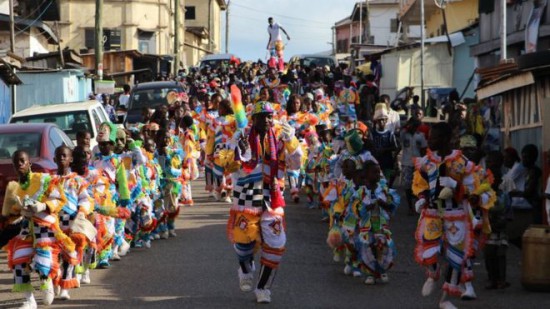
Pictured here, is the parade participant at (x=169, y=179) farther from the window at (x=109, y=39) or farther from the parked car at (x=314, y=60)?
the window at (x=109, y=39)

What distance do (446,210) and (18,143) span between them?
6.60 metres

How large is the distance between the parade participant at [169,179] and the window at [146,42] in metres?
56.6

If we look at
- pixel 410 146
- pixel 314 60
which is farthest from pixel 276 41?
pixel 410 146

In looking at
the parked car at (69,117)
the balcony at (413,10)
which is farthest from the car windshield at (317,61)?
the parked car at (69,117)

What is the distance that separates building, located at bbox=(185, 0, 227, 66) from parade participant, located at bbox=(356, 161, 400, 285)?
73.5 m

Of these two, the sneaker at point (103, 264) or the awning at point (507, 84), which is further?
the awning at point (507, 84)

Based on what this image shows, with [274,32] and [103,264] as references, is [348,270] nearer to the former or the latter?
[103,264]

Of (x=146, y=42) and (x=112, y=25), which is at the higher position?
(x=112, y=25)

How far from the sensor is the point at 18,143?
48.6ft

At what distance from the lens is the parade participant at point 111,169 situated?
13070 mm

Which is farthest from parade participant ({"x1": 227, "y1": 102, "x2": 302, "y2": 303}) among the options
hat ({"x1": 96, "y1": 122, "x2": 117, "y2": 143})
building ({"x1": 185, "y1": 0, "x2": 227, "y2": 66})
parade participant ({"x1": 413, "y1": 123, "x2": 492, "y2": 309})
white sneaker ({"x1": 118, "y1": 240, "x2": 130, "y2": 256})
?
building ({"x1": 185, "y1": 0, "x2": 227, "y2": 66})

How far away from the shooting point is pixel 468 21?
1667 inches

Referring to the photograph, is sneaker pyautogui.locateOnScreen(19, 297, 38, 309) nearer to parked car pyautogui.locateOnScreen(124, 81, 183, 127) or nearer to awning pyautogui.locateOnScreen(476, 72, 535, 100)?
awning pyautogui.locateOnScreen(476, 72, 535, 100)

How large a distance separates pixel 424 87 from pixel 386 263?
2696 centimetres
